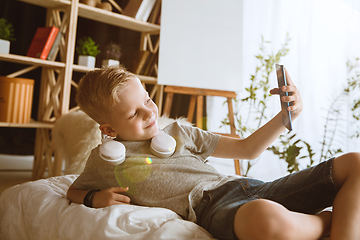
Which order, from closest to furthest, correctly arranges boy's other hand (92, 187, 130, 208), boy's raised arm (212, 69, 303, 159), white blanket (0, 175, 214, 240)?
white blanket (0, 175, 214, 240), boy's other hand (92, 187, 130, 208), boy's raised arm (212, 69, 303, 159)

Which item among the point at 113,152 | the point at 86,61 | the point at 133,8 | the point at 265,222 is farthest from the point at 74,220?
the point at 133,8

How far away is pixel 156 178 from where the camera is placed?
1.01 metres

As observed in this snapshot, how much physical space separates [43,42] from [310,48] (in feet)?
6.38

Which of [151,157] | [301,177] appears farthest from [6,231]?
[301,177]

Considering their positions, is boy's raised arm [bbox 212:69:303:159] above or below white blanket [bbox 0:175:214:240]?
above

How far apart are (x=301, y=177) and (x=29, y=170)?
2513 millimetres

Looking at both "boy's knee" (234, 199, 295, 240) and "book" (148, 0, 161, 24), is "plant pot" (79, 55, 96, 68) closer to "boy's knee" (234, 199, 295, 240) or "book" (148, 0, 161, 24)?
"book" (148, 0, 161, 24)

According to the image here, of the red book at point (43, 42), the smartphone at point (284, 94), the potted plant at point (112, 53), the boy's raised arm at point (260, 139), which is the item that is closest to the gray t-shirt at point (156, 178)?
the boy's raised arm at point (260, 139)

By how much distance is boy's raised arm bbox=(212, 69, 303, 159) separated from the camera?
3.53ft

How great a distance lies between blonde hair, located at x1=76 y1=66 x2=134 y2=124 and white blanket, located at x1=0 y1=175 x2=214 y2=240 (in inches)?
11.4

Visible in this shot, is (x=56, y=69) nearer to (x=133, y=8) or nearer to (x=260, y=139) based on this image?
(x=133, y=8)

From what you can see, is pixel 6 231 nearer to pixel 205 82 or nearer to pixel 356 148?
pixel 205 82

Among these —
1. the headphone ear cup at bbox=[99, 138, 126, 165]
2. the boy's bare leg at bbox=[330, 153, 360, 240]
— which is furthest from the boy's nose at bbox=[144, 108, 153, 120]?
the boy's bare leg at bbox=[330, 153, 360, 240]

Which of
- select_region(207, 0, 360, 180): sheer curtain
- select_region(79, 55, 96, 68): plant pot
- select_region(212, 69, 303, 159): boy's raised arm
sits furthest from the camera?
select_region(79, 55, 96, 68): plant pot
